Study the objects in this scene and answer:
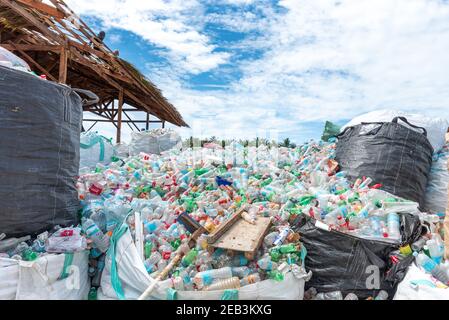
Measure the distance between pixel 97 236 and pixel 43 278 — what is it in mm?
527

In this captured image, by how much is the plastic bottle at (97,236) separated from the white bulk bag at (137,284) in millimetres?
76

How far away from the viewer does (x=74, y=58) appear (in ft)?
18.5

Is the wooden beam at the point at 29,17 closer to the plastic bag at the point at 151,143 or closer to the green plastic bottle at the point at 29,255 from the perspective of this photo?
the plastic bag at the point at 151,143

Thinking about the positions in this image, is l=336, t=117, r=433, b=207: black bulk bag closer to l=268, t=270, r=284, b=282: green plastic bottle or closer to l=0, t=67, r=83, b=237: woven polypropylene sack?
l=268, t=270, r=284, b=282: green plastic bottle

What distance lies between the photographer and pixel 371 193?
3178 mm

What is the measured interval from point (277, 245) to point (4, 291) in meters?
1.80

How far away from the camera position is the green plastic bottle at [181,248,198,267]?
7.77 feet

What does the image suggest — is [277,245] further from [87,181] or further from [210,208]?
[87,181]

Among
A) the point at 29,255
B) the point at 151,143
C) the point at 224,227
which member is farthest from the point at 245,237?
the point at 151,143

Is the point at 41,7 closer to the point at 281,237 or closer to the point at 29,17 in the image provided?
the point at 29,17

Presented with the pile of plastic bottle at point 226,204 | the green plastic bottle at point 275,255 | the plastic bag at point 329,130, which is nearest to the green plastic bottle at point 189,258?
the pile of plastic bottle at point 226,204

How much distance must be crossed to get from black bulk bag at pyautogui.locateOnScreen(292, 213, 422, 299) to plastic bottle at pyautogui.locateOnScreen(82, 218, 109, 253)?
1554 millimetres

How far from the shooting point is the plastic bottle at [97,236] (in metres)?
2.48

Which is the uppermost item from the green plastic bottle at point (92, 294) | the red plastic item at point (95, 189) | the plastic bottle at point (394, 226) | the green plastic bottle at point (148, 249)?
the red plastic item at point (95, 189)
